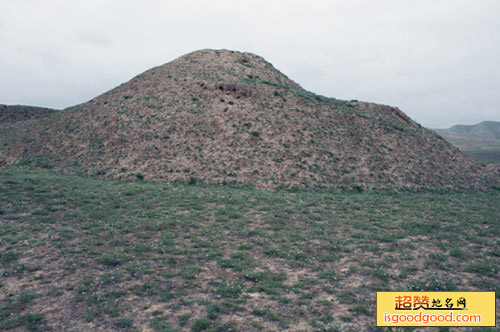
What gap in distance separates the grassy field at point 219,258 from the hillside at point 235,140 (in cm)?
584

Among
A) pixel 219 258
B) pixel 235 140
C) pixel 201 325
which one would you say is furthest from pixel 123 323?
pixel 235 140

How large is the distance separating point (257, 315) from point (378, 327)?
2.69 m

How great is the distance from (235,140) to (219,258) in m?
16.7

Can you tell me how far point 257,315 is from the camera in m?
6.95

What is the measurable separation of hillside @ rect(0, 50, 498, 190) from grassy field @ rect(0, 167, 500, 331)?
584 cm

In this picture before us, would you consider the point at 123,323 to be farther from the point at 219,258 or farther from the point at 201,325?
the point at 219,258

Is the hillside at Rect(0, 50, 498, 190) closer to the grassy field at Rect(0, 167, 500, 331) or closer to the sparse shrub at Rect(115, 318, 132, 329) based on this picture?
the grassy field at Rect(0, 167, 500, 331)

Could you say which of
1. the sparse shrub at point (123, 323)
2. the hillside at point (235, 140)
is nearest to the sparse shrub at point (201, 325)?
the sparse shrub at point (123, 323)

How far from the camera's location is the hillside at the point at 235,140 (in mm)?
23344

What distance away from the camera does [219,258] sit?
10.1 metres

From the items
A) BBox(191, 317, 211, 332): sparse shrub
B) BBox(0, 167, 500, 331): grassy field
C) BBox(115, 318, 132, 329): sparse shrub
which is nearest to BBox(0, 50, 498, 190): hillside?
BBox(0, 167, 500, 331): grassy field

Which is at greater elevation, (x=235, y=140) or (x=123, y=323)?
(x=235, y=140)

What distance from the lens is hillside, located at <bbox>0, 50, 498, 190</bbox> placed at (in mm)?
23344

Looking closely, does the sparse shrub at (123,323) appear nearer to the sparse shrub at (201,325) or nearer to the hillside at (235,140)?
the sparse shrub at (201,325)
